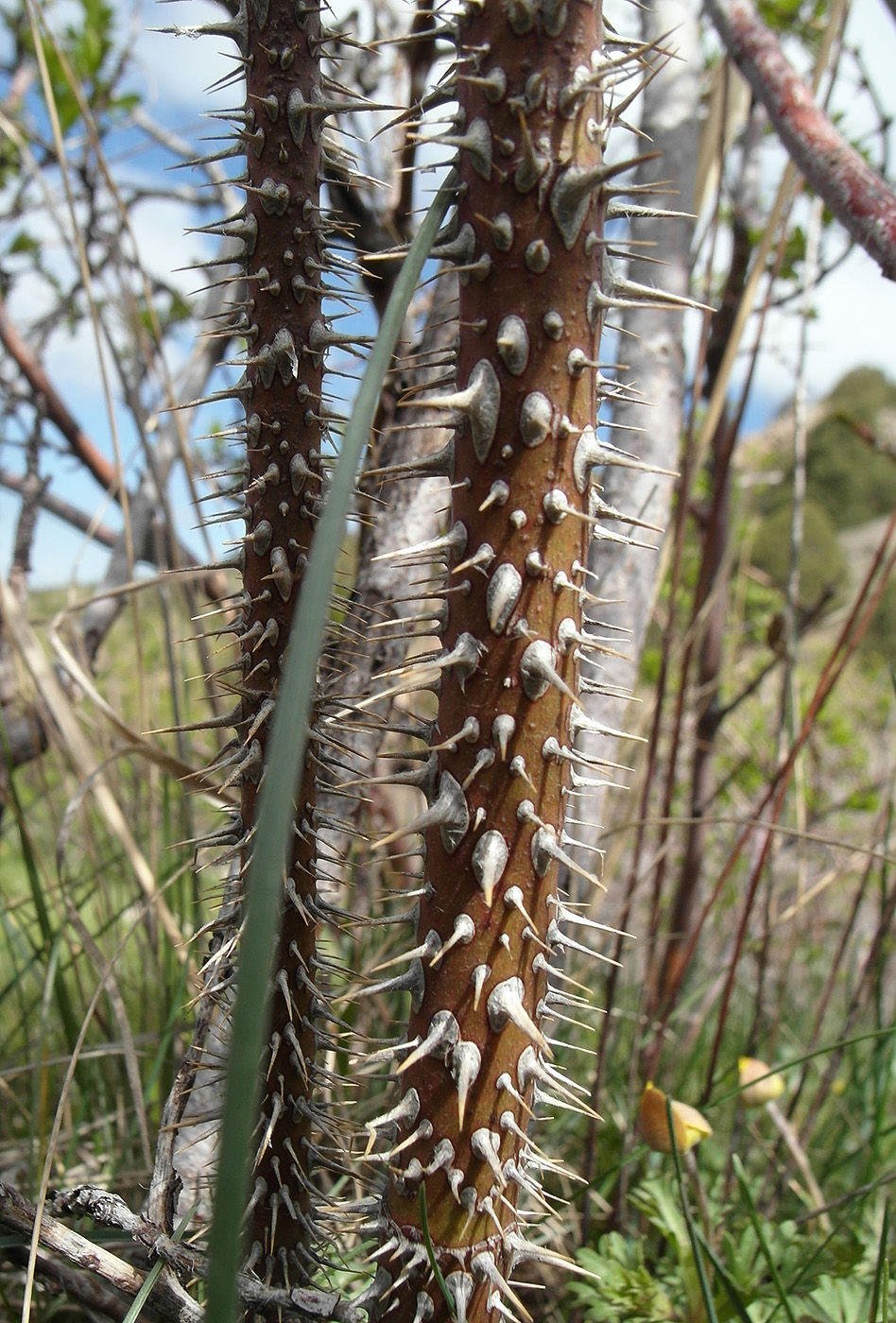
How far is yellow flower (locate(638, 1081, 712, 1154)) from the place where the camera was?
760 millimetres

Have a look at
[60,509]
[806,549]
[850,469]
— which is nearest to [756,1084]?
[60,509]

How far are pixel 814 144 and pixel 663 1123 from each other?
0.72 metres

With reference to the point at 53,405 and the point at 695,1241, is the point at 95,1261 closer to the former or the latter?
the point at 695,1241

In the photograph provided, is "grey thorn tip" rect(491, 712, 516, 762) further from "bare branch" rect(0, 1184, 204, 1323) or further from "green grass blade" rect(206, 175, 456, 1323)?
"bare branch" rect(0, 1184, 204, 1323)

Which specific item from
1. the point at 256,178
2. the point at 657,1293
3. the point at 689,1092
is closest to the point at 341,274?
the point at 256,178

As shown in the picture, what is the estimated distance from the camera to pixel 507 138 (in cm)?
40

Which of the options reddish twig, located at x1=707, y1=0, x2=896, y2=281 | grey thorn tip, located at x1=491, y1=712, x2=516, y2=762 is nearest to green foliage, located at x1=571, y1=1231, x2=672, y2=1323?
grey thorn tip, located at x1=491, y1=712, x2=516, y2=762

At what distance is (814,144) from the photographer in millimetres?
569

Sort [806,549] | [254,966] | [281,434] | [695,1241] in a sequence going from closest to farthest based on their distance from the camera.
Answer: [254,966] → [281,434] → [695,1241] → [806,549]

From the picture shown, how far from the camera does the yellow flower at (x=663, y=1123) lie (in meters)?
0.76

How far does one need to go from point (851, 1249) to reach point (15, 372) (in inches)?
88.0

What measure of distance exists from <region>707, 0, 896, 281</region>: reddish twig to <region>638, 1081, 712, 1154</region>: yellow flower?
2.06 feet

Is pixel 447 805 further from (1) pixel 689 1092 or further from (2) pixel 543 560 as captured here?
(1) pixel 689 1092

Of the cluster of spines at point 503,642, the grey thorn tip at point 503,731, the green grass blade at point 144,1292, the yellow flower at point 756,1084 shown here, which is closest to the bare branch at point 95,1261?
the green grass blade at point 144,1292
